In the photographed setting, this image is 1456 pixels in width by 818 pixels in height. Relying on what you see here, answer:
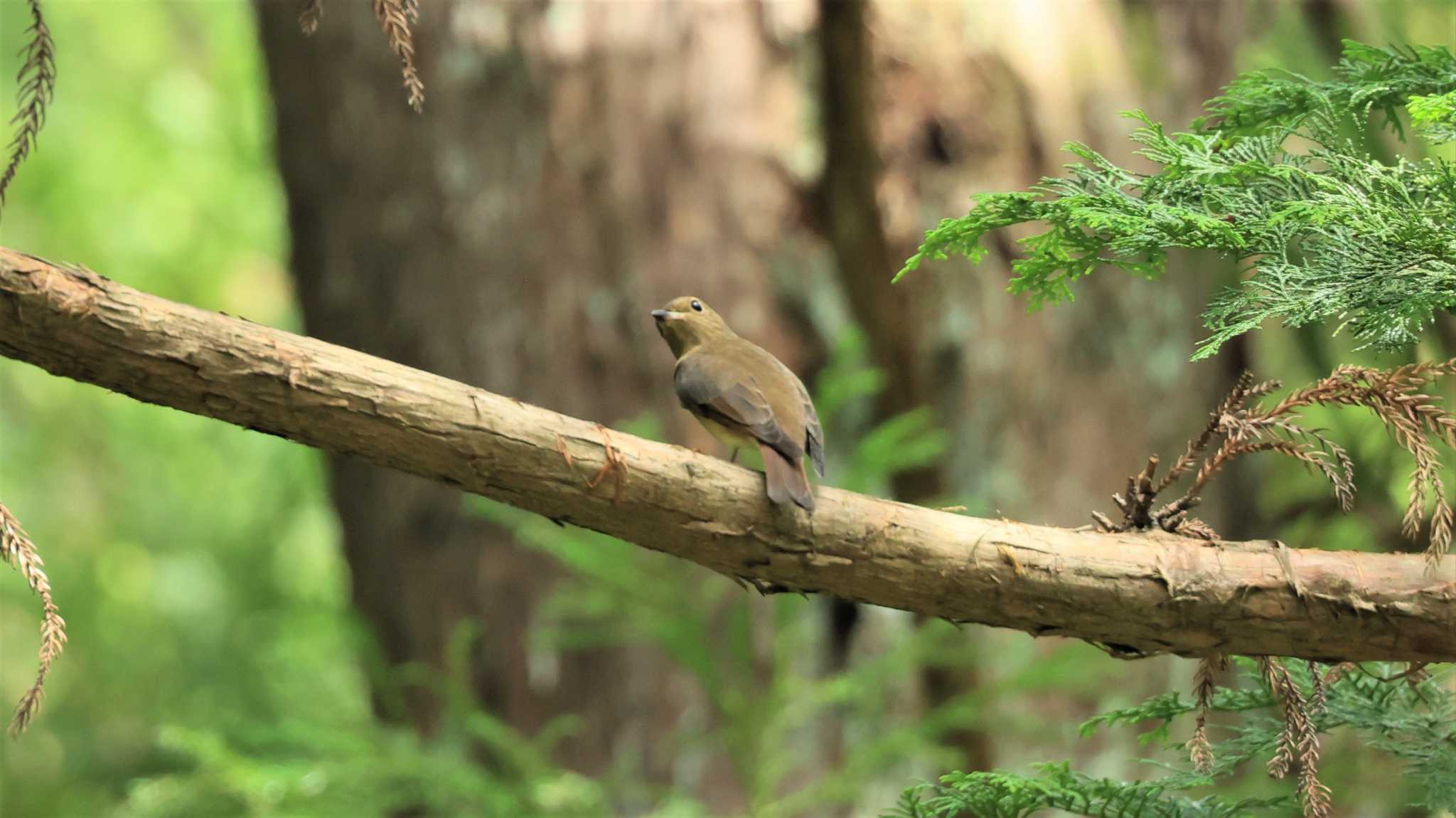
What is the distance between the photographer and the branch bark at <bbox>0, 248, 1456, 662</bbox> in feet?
6.07

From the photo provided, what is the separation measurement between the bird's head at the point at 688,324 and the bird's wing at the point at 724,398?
1.37ft

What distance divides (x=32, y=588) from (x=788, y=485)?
1.15 m

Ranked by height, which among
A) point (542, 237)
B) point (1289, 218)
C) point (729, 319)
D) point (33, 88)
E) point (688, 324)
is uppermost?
point (542, 237)

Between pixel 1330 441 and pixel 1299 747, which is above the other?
pixel 1330 441

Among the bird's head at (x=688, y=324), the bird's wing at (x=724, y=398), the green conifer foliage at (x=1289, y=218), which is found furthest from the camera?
the bird's head at (x=688, y=324)

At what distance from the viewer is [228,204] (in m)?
10.2

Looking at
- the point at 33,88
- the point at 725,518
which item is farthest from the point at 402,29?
the point at 725,518

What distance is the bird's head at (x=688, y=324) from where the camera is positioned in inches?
152

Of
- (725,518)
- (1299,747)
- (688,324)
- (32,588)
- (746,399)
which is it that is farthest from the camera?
(688,324)

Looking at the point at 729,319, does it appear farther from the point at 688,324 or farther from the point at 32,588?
the point at 32,588

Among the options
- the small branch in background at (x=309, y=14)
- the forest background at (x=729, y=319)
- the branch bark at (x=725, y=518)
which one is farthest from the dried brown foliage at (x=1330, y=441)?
the forest background at (x=729, y=319)

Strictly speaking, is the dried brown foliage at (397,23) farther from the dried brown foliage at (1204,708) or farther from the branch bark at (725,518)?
the dried brown foliage at (1204,708)

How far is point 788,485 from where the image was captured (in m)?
2.11

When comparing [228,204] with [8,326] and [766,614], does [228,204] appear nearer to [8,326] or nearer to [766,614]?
[766,614]
